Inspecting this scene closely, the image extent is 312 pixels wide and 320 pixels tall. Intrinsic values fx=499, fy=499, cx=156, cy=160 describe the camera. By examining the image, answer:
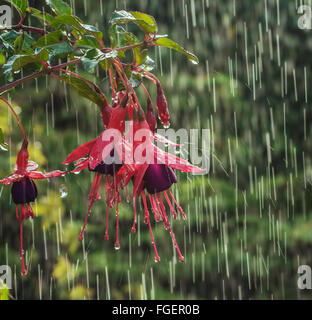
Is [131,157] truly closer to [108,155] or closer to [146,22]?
[108,155]

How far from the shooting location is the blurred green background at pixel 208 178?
263 centimetres

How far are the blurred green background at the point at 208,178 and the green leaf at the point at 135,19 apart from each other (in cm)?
178

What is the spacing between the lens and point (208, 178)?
8.54 feet

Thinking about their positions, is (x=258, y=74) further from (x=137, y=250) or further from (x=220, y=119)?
(x=137, y=250)

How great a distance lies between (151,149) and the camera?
70 cm

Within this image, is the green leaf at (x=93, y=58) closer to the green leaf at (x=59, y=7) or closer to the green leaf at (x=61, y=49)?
the green leaf at (x=61, y=49)

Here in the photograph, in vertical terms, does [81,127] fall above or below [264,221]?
above

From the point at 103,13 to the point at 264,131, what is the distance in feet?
3.80

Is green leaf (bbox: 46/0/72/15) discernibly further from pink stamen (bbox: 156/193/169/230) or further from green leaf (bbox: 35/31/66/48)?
pink stamen (bbox: 156/193/169/230)

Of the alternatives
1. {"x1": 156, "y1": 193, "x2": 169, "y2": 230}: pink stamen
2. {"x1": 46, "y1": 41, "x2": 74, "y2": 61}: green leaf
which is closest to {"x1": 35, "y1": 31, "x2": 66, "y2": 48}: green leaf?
{"x1": 46, "y1": 41, "x2": 74, "y2": 61}: green leaf

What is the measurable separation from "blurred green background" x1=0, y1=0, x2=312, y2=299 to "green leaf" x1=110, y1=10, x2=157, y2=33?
1.78m
